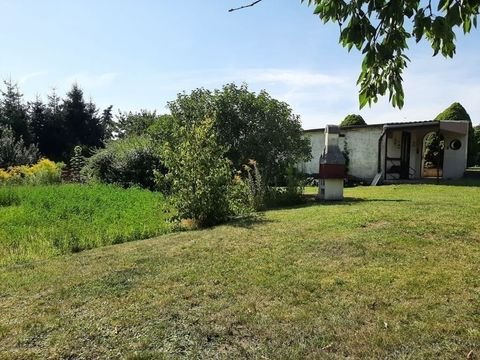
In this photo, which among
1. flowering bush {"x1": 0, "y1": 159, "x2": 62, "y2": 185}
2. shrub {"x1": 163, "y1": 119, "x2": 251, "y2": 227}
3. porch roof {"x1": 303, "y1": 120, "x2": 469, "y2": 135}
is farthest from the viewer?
porch roof {"x1": 303, "y1": 120, "x2": 469, "y2": 135}

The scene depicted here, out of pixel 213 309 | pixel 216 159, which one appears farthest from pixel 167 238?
pixel 213 309

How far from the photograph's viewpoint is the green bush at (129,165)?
18.3 m

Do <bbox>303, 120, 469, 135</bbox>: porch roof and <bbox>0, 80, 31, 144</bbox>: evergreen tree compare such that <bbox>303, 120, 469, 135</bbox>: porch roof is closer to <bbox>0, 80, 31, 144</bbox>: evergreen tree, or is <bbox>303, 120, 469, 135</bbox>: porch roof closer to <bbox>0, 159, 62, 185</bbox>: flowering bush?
<bbox>0, 159, 62, 185</bbox>: flowering bush

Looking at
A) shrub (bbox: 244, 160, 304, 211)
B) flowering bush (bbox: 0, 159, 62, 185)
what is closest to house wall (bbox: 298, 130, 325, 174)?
shrub (bbox: 244, 160, 304, 211)

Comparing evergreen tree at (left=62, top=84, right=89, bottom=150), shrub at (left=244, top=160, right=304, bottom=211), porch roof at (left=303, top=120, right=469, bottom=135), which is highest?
evergreen tree at (left=62, top=84, right=89, bottom=150)

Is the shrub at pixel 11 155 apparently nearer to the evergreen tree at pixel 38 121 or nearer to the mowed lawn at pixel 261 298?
the evergreen tree at pixel 38 121

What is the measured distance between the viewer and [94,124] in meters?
41.0

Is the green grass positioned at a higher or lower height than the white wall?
lower

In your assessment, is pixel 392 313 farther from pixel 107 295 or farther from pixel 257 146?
pixel 257 146

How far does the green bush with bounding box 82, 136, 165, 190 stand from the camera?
1834 cm

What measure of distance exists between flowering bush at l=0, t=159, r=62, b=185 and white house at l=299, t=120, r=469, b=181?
445 inches

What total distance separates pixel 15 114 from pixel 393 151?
29.2 m

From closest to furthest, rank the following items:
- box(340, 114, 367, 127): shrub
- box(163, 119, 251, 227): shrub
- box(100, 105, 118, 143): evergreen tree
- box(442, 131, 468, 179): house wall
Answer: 1. box(163, 119, 251, 227): shrub
2. box(442, 131, 468, 179): house wall
3. box(340, 114, 367, 127): shrub
4. box(100, 105, 118, 143): evergreen tree

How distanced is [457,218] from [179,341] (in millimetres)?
5805
